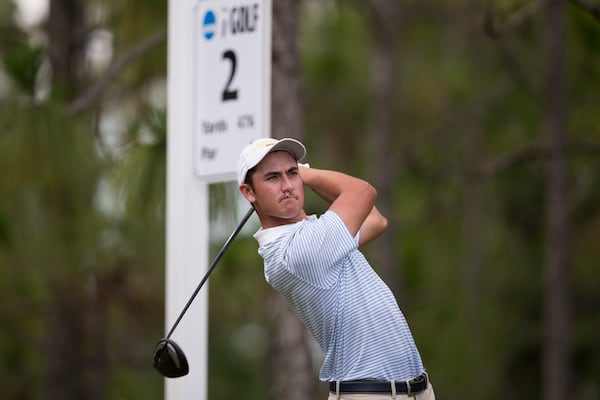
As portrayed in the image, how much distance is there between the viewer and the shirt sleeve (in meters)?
3.54

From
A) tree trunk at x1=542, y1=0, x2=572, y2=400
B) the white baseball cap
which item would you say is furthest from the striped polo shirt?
tree trunk at x1=542, y1=0, x2=572, y2=400

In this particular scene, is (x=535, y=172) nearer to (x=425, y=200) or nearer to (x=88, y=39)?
(x=425, y=200)

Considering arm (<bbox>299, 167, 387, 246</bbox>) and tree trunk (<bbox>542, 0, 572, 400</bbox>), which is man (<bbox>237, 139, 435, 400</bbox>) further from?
tree trunk (<bbox>542, 0, 572, 400</bbox>)

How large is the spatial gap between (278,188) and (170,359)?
0.79m

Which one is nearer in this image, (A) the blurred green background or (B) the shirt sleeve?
(B) the shirt sleeve

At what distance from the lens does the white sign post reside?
5137 mm

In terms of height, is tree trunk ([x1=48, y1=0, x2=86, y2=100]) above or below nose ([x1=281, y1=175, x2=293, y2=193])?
above

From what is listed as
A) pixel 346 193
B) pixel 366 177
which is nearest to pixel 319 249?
pixel 346 193

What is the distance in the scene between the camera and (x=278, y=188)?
3695mm

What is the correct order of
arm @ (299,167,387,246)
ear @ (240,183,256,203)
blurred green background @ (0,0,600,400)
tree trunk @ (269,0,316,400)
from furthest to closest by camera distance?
blurred green background @ (0,0,600,400) → tree trunk @ (269,0,316,400) → ear @ (240,183,256,203) → arm @ (299,167,387,246)

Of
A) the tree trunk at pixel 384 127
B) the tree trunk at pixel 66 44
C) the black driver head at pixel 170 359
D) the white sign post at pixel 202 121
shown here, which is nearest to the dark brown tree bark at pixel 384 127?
the tree trunk at pixel 384 127

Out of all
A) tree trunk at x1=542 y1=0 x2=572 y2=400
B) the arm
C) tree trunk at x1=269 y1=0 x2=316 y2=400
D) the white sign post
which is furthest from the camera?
tree trunk at x1=542 y1=0 x2=572 y2=400

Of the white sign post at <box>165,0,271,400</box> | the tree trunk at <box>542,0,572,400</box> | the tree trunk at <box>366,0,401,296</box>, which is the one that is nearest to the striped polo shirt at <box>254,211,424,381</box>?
the white sign post at <box>165,0,271,400</box>

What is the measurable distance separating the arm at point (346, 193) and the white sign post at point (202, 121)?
1.33 meters
